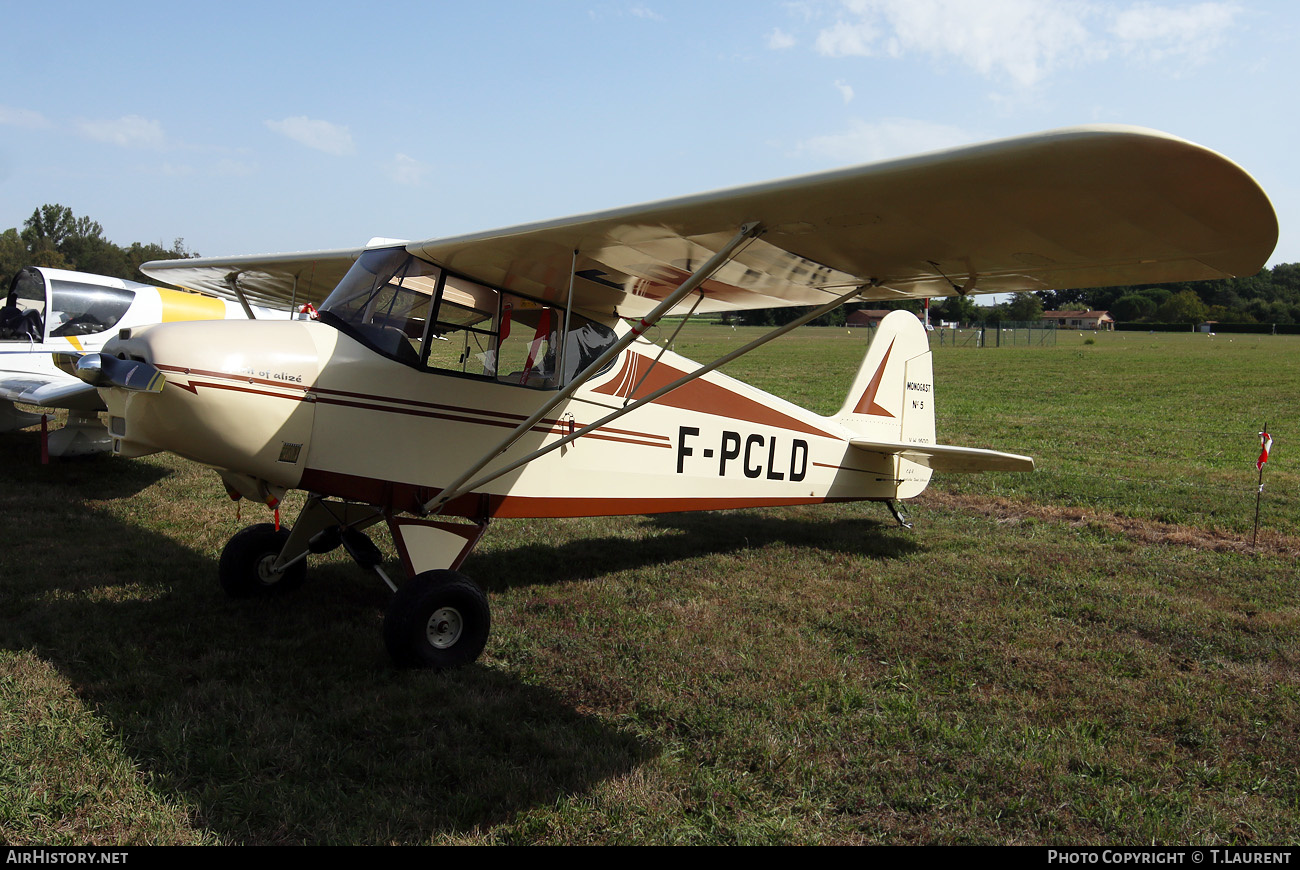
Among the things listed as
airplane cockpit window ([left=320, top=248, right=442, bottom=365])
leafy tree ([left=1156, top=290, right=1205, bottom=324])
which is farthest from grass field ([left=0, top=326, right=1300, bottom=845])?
leafy tree ([left=1156, top=290, right=1205, bottom=324])

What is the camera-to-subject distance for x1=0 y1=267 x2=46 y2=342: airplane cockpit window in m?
10.1

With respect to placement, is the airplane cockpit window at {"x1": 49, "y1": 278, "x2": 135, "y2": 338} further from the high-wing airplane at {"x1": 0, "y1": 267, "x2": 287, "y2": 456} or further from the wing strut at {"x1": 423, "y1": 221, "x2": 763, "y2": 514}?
the wing strut at {"x1": 423, "y1": 221, "x2": 763, "y2": 514}

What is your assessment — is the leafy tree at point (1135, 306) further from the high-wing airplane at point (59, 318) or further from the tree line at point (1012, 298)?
the high-wing airplane at point (59, 318)

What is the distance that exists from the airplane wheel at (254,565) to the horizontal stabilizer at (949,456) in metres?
4.74

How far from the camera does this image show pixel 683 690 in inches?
162

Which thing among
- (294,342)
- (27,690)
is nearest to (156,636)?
(27,690)

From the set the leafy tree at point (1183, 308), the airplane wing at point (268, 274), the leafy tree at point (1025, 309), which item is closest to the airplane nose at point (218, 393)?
the airplane wing at point (268, 274)

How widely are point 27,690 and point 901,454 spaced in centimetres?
628

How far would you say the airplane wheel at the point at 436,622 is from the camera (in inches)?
165

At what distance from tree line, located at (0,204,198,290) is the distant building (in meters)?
101

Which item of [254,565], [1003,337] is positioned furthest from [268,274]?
[1003,337]

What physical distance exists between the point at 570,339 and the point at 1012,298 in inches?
3923

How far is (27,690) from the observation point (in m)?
3.78
